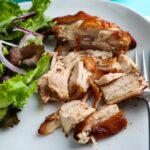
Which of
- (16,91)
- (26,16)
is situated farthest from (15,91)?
(26,16)

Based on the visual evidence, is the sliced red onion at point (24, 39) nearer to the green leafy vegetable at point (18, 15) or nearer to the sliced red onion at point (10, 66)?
the green leafy vegetable at point (18, 15)

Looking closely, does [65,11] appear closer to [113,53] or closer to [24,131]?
[113,53]

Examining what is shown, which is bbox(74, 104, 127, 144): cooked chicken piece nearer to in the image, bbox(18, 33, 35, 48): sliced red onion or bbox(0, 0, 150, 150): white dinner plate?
bbox(0, 0, 150, 150): white dinner plate

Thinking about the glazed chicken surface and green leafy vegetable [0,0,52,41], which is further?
green leafy vegetable [0,0,52,41]

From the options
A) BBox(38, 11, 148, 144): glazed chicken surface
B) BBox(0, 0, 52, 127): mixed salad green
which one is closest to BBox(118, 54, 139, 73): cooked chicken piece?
BBox(38, 11, 148, 144): glazed chicken surface

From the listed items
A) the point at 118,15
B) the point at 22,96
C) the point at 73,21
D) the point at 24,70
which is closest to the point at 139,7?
the point at 118,15

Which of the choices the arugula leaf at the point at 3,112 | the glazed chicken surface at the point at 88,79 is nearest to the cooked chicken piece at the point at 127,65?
the glazed chicken surface at the point at 88,79
